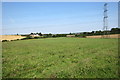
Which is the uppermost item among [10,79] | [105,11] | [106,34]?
[105,11]

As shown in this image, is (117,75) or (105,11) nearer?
(117,75)

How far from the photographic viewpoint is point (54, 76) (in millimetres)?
5762

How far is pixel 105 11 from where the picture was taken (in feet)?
204

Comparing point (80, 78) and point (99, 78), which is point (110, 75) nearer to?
point (99, 78)

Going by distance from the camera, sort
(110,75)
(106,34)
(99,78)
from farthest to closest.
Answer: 1. (106,34)
2. (110,75)
3. (99,78)

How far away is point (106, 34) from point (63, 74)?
7155cm

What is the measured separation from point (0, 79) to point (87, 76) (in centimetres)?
531

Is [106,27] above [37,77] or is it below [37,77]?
above

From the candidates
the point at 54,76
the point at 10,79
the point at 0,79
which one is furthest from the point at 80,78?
the point at 0,79

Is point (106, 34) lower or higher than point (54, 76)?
higher

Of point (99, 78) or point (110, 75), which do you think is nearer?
point (99, 78)

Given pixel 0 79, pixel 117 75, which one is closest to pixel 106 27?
pixel 117 75

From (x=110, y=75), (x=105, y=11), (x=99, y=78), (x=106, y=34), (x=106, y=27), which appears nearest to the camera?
(x=99, y=78)

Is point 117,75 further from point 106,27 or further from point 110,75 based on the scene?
point 106,27
